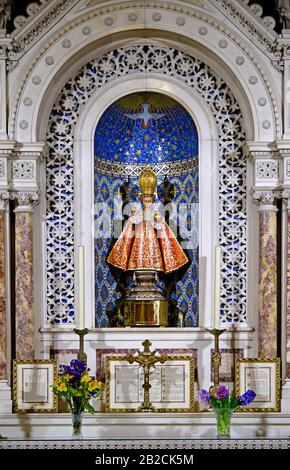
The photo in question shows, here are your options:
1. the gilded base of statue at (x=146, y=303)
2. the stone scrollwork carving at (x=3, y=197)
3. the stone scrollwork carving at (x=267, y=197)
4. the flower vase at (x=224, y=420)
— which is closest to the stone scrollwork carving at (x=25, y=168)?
the stone scrollwork carving at (x=3, y=197)

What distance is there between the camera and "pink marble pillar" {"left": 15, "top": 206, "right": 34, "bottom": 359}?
8312 mm

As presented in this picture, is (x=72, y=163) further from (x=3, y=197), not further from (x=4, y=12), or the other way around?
(x=4, y=12)

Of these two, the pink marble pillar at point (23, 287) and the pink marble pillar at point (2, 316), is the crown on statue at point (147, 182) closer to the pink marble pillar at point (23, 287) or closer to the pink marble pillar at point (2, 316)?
the pink marble pillar at point (23, 287)

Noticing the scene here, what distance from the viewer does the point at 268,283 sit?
27.4 feet

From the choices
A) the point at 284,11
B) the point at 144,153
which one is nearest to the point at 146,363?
the point at 144,153

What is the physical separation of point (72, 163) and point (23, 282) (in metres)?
1.19

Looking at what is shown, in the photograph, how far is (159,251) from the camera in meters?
8.87

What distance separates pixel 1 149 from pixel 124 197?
55.3 inches

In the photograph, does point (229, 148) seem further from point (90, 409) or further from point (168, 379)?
point (90, 409)

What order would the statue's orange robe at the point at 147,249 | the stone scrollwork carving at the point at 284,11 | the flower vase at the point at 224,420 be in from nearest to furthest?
the flower vase at the point at 224,420 < the stone scrollwork carving at the point at 284,11 < the statue's orange robe at the point at 147,249

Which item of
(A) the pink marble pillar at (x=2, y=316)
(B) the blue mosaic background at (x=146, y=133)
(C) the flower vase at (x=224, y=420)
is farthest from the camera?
(B) the blue mosaic background at (x=146, y=133)

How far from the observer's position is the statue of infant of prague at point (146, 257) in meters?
8.68

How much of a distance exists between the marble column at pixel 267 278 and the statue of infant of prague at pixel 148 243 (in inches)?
32.5

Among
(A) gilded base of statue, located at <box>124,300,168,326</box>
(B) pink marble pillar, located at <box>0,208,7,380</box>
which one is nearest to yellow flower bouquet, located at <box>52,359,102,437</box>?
(B) pink marble pillar, located at <box>0,208,7,380</box>
